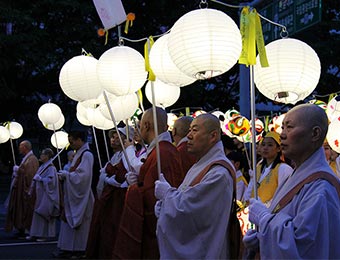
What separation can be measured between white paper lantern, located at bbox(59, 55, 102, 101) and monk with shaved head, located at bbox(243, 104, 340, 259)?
301 cm

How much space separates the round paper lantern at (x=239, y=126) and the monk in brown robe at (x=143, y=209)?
10.6 feet

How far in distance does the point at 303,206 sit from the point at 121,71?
265 cm

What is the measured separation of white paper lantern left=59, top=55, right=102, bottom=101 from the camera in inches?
236

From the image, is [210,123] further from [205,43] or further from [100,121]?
[100,121]

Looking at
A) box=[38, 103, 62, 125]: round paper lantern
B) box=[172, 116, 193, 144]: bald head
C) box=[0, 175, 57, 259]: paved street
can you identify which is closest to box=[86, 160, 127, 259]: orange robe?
box=[172, 116, 193, 144]: bald head

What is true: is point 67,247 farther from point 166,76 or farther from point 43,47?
point 43,47

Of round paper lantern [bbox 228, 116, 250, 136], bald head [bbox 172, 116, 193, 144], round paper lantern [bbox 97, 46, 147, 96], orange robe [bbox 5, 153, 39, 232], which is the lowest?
orange robe [bbox 5, 153, 39, 232]

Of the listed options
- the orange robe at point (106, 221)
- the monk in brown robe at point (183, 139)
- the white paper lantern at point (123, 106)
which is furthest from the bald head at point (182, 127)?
the orange robe at point (106, 221)

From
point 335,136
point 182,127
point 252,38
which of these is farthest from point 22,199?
point 252,38

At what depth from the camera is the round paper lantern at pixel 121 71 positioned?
5.32m

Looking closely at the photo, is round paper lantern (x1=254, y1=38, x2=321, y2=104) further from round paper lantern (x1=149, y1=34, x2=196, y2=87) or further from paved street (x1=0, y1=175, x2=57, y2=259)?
paved street (x1=0, y1=175, x2=57, y2=259)

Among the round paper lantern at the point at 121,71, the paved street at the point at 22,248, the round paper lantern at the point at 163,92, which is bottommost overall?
the paved street at the point at 22,248

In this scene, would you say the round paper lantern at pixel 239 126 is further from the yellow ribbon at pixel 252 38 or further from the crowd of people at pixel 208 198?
the yellow ribbon at pixel 252 38

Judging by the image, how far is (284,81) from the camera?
15.8 feet
